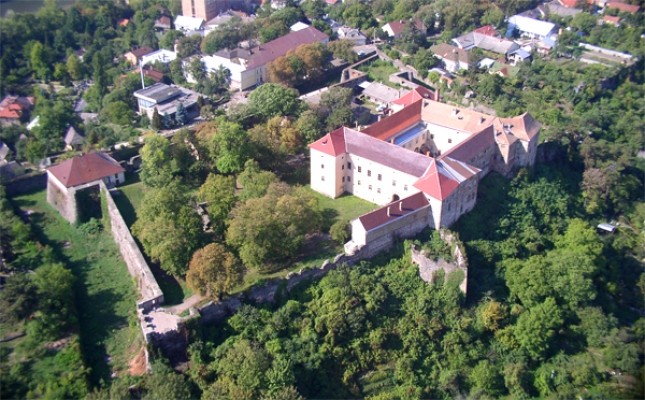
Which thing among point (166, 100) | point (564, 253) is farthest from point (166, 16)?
point (564, 253)

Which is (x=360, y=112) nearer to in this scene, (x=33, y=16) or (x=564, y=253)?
(x=564, y=253)

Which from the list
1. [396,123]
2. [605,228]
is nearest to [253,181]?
[396,123]

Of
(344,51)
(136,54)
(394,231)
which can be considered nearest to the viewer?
(394,231)

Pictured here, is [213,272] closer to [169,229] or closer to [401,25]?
[169,229]

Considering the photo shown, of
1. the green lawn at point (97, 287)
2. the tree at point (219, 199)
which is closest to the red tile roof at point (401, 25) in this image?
the tree at point (219, 199)

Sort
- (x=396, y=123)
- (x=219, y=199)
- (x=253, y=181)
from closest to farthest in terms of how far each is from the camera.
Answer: (x=219, y=199)
(x=253, y=181)
(x=396, y=123)

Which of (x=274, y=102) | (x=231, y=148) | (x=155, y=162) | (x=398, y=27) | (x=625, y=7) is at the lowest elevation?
(x=625, y=7)

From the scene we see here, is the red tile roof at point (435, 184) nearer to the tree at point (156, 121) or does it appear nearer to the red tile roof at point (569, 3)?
the tree at point (156, 121)
